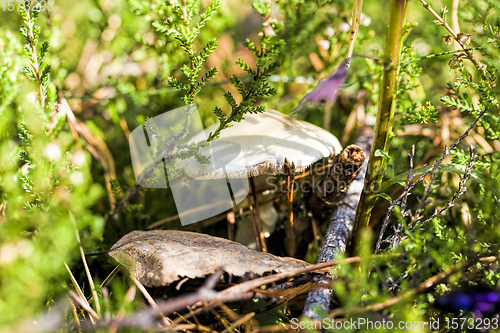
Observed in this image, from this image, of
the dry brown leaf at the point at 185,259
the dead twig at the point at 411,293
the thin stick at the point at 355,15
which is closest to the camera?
the dead twig at the point at 411,293

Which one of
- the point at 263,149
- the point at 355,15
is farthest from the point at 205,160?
the point at 355,15

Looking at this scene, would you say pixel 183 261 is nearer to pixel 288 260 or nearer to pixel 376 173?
pixel 288 260

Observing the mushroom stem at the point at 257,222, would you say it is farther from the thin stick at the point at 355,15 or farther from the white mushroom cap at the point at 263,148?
the thin stick at the point at 355,15

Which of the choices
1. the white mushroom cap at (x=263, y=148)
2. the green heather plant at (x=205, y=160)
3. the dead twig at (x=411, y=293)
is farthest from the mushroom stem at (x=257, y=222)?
the dead twig at (x=411, y=293)

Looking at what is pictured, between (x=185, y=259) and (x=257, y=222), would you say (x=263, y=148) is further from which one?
(x=185, y=259)

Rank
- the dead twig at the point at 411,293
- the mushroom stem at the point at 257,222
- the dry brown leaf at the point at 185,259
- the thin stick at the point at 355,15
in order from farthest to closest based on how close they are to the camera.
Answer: the mushroom stem at the point at 257,222 → the thin stick at the point at 355,15 → the dry brown leaf at the point at 185,259 → the dead twig at the point at 411,293

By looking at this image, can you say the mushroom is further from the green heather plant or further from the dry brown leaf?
the dry brown leaf

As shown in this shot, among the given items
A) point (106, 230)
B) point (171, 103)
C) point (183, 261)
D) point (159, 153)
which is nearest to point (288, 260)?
point (183, 261)
